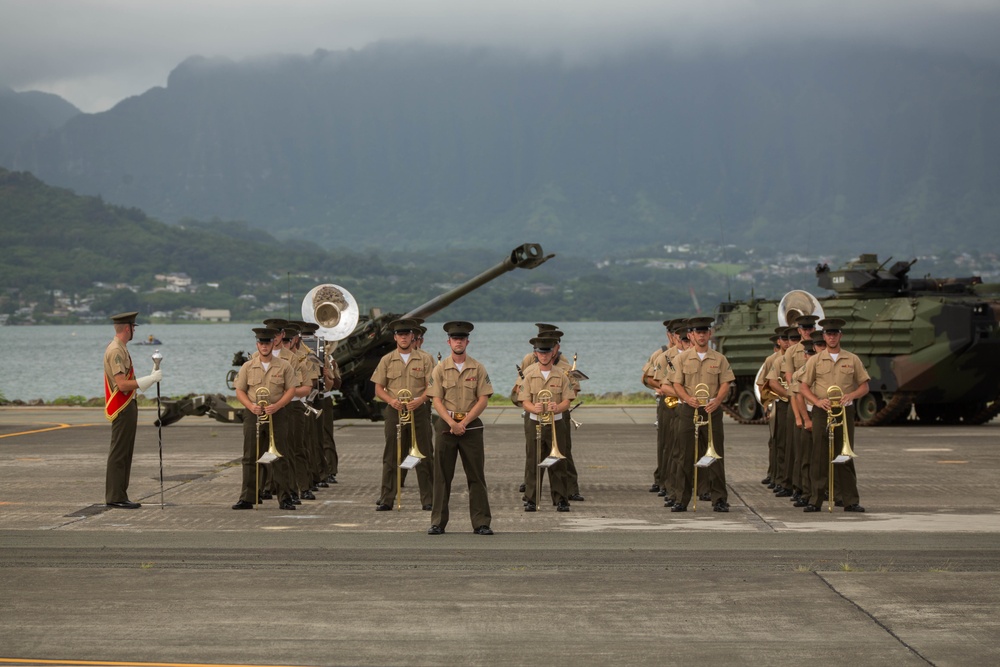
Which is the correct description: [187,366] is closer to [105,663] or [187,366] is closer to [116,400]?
[116,400]

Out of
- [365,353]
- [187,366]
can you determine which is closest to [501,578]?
[365,353]

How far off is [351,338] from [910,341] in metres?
11.2

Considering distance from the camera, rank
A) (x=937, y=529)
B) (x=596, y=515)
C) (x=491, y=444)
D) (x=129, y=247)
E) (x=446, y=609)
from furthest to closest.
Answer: (x=129, y=247) < (x=491, y=444) < (x=596, y=515) < (x=937, y=529) < (x=446, y=609)

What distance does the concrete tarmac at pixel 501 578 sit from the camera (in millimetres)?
9148

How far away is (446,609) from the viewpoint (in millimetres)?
10211

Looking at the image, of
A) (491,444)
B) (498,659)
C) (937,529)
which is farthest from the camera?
(491,444)

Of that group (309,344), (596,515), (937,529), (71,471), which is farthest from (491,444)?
(937,529)

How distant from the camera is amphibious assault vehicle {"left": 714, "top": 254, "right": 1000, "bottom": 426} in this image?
94.8ft

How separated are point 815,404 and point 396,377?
4.57m

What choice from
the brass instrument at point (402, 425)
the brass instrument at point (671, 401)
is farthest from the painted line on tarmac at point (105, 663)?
the brass instrument at point (671, 401)

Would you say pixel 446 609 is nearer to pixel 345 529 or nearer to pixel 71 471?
pixel 345 529

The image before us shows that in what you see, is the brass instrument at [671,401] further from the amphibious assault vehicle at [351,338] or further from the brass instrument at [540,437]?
the amphibious assault vehicle at [351,338]

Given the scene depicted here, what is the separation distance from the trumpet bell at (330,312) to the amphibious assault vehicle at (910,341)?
26.6 feet

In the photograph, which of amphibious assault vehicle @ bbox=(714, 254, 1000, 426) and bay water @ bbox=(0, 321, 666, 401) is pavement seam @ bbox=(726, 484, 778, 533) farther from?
bay water @ bbox=(0, 321, 666, 401)
